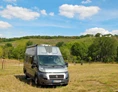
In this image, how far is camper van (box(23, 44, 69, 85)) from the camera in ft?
47.0

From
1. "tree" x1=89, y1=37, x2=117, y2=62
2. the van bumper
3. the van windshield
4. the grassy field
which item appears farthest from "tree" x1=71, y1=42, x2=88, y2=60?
the van bumper

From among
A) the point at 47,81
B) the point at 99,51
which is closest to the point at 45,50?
the point at 47,81

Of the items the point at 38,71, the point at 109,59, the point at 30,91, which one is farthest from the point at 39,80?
the point at 109,59

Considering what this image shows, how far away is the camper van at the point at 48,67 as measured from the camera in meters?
14.3

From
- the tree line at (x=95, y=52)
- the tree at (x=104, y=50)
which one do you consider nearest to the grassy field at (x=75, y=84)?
the tree line at (x=95, y=52)

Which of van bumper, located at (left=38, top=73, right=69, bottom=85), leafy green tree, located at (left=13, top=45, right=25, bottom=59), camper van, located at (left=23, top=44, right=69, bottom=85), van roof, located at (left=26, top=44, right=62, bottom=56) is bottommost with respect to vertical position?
leafy green tree, located at (left=13, top=45, right=25, bottom=59)

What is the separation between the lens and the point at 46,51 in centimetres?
1634

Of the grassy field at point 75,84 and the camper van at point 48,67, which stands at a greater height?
the camper van at point 48,67

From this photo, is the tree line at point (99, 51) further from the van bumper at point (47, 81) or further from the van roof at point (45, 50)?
the van bumper at point (47, 81)

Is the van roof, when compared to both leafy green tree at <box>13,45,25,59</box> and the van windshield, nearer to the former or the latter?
the van windshield

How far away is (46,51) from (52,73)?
2.49 m

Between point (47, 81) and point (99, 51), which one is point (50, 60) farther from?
point (99, 51)

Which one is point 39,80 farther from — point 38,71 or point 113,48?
point 113,48

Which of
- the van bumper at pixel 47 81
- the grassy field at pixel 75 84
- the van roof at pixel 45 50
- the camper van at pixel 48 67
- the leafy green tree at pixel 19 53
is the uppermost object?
the van roof at pixel 45 50
